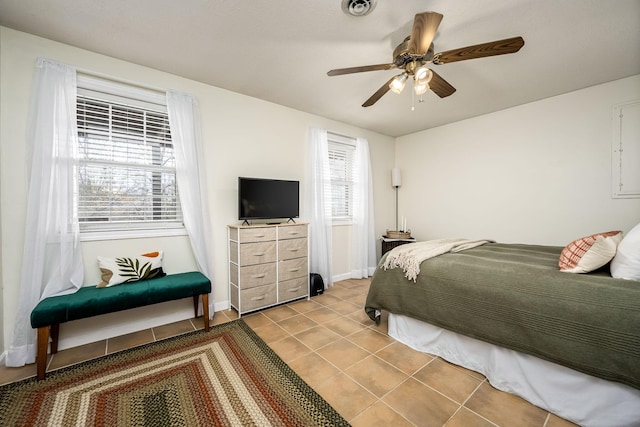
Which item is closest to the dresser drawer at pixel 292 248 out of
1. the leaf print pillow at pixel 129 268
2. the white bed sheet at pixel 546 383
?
the leaf print pillow at pixel 129 268

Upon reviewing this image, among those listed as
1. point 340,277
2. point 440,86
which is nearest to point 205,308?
point 340,277

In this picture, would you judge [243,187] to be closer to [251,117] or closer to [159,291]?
[251,117]

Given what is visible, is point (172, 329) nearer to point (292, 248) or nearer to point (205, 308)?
point (205, 308)

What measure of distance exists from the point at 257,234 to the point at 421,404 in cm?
209

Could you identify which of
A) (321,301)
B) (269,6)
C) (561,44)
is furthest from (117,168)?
(561,44)

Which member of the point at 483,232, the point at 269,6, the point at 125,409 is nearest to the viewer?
Answer: the point at 125,409

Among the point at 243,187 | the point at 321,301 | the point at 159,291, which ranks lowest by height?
the point at 321,301

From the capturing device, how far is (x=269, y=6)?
1.74 m

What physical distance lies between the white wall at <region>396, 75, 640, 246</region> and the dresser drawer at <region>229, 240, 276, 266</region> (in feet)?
9.49

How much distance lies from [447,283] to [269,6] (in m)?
2.37

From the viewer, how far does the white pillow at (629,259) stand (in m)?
1.44

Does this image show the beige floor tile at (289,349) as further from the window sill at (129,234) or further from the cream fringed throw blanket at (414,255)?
the window sill at (129,234)

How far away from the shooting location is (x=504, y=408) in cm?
150

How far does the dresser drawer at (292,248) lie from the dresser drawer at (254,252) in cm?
9
